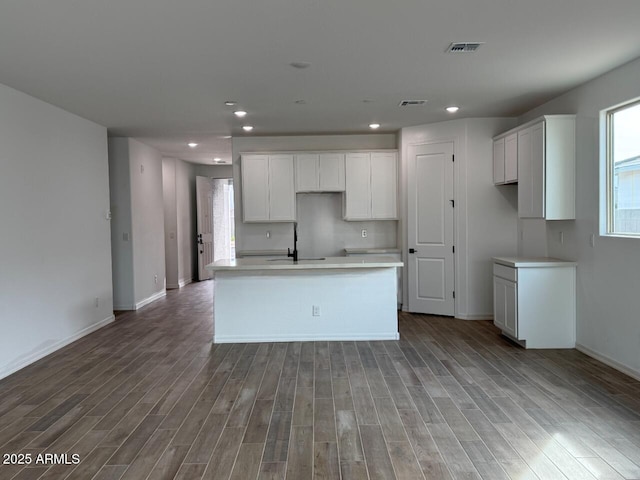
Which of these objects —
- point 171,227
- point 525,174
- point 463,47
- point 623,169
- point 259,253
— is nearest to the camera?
point 463,47

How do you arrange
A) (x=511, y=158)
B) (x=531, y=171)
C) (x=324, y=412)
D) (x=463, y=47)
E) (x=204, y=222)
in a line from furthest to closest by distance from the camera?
(x=204, y=222)
(x=511, y=158)
(x=531, y=171)
(x=463, y=47)
(x=324, y=412)

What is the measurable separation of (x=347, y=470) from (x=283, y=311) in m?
2.74

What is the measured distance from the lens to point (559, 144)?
4605 mm

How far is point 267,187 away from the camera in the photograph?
22.3 feet

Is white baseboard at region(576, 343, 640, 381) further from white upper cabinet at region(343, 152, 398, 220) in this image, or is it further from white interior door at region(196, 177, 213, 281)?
white interior door at region(196, 177, 213, 281)

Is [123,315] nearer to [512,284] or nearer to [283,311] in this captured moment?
[283,311]

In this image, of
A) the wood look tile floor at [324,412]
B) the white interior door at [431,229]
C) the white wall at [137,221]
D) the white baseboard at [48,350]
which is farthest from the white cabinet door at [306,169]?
the white baseboard at [48,350]

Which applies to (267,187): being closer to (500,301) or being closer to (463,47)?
(500,301)

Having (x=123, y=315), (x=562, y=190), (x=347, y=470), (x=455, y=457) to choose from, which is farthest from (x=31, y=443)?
(x=562, y=190)

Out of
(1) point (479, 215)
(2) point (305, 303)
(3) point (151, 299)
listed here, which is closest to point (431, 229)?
(1) point (479, 215)

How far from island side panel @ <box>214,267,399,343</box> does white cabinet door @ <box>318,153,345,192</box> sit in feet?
6.79

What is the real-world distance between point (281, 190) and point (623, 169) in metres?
4.30

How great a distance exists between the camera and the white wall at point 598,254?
3824 mm

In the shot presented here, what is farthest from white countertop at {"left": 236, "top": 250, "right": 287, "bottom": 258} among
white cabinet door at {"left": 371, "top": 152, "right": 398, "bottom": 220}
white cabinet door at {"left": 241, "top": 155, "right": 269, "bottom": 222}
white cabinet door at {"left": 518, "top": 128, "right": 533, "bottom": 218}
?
white cabinet door at {"left": 518, "top": 128, "right": 533, "bottom": 218}
